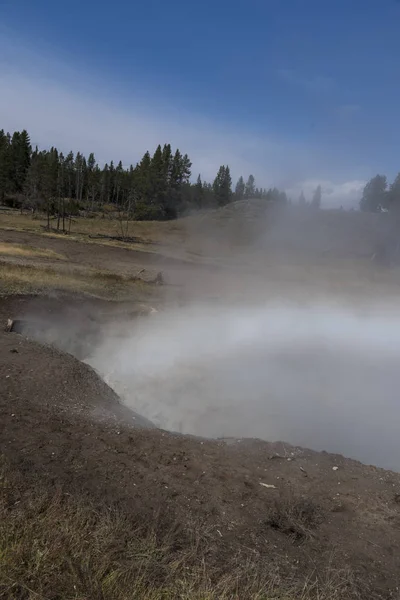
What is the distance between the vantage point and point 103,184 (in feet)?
247

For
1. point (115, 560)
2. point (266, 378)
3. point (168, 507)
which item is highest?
point (115, 560)

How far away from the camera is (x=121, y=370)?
10828 millimetres

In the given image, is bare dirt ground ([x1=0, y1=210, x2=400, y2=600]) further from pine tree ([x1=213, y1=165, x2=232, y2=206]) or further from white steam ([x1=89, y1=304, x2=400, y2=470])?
pine tree ([x1=213, y1=165, x2=232, y2=206])

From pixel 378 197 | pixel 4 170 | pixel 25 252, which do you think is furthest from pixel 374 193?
pixel 4 170

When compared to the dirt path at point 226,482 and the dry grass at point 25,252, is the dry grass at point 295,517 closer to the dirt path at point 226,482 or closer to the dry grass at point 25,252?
the dirt path at point 226,482

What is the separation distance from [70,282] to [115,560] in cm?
1578

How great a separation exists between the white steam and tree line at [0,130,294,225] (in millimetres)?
37804

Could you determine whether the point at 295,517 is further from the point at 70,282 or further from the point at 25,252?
the point at 25,252

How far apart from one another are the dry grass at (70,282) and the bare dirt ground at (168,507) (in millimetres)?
7504

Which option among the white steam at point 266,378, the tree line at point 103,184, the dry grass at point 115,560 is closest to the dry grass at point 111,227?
the tree line at point 103,184

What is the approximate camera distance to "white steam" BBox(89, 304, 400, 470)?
329 inches

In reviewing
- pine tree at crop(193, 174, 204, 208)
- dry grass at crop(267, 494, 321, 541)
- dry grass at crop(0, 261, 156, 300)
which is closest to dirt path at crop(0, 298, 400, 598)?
dry grass at crop(267, 494, 321, 541)

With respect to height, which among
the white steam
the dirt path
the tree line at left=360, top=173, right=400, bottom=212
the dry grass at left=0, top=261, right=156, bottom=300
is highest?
the tree line at left=360, top=173, right=400, bottom=212

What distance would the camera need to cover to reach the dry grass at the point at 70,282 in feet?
50.0
